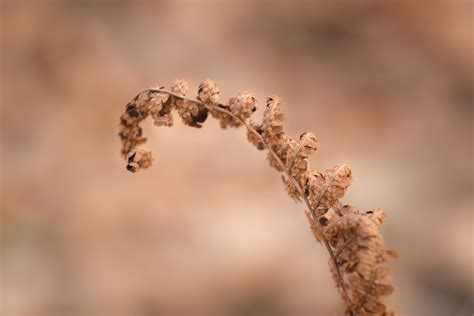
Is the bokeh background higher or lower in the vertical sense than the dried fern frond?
higher

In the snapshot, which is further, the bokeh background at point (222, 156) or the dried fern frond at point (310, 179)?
the bokeh background at point (222, 156)

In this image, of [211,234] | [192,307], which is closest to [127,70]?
[211,234]

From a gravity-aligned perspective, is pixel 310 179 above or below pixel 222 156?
below

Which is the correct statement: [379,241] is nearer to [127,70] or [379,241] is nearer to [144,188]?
[144,188]

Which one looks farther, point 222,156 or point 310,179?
point 222,156
